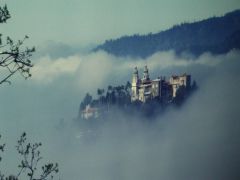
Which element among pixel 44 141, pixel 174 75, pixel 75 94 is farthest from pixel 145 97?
pixel 44 141

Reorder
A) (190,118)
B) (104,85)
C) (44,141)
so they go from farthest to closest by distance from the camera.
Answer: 1. (190,118)
2. (104,85)
3. (44,141)

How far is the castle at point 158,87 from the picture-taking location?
7977 mm

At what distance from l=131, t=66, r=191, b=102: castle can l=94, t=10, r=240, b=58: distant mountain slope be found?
0.34m

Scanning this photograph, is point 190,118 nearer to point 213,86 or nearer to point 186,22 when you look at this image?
point 213,86

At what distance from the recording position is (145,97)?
8.10 meters

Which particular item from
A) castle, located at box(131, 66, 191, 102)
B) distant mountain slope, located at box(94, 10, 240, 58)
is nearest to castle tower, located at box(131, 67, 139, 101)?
castle, located at box(131, 66, 191, 102)

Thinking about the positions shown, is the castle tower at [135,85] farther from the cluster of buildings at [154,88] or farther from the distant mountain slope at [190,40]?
the distant mountain slope at [190,40]

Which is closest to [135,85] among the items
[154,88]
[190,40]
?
[154,88]

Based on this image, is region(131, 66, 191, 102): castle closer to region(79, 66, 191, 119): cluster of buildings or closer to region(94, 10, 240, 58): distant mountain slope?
region(79, 66, 191, 119): cluster of buildings

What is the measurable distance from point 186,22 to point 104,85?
4.85ft

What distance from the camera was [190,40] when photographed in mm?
8453

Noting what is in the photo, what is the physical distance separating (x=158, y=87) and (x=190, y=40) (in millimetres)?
916

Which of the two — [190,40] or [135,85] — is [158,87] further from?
[190,40]

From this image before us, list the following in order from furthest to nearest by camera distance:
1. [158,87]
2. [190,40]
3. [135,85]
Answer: [190,40] < [158,87] < [135,85]
